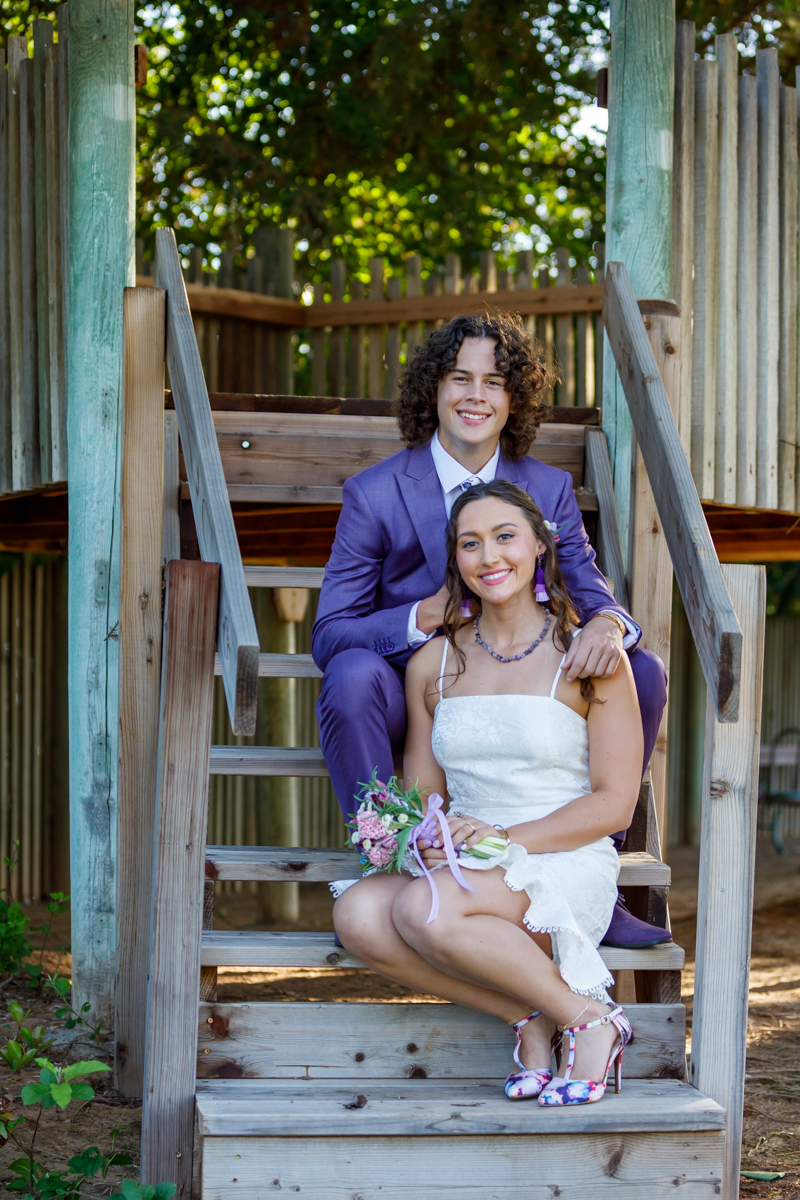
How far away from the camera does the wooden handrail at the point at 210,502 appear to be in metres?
2.22

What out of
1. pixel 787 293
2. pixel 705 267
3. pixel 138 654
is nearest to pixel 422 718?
pixel 138 654

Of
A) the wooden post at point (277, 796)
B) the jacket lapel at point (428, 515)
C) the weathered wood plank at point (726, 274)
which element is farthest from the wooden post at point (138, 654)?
the wooden post at point (277, 796)

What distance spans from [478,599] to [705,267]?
189cm

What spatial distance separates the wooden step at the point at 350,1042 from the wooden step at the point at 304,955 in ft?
0.28

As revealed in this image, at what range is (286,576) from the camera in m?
3.43

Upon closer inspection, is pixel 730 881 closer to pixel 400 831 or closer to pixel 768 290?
pixel 400 831

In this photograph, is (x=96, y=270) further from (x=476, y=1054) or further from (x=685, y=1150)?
(x=685, y=1150)

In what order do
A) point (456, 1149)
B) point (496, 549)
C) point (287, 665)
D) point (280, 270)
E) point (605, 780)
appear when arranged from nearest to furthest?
point (456, 1149) < point (605, 780) < point (496, 549) < point (287, 665) < point (280, 270)

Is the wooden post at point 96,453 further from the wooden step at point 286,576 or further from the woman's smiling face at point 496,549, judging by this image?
→ the woman's smiling face at point 496,549

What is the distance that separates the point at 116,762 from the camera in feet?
12.0

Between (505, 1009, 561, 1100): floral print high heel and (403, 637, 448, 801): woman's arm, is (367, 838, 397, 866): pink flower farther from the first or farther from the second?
(505, 1009, 561, 1100): floral print high heel

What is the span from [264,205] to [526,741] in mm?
6969

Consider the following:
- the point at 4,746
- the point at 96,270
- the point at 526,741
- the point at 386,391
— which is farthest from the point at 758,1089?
the point at 4,746

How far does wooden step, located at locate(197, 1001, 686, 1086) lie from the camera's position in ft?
8.14
